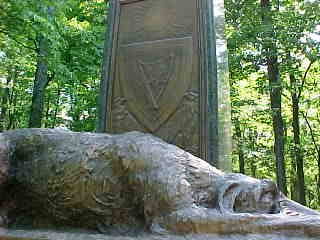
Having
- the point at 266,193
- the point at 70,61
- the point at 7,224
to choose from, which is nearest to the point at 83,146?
the point at 7,224

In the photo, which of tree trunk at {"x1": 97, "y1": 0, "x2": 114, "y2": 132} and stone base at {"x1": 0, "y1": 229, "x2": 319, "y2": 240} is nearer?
stone base at {"x1": 0, "y1": 229, "x2": 319, "y2": 240}

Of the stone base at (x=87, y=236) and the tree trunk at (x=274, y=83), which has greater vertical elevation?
the tree trunk at (x=274, y=83)

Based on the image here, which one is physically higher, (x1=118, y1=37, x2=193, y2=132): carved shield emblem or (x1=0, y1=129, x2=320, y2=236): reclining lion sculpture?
(x1=118, y1=37, x2=193, y2=132): carved shield emblem

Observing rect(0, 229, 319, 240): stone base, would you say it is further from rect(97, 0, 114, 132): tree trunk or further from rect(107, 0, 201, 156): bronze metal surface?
rect(97, 0, 114, 132): tree trunk

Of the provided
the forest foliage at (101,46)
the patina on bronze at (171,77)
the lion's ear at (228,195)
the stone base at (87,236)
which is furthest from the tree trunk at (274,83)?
the stone base at (87,236)

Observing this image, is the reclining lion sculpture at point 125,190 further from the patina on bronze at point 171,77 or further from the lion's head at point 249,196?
the patina on bronze at point 171,77

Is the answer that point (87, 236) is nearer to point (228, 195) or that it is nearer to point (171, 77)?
point (228, 195)

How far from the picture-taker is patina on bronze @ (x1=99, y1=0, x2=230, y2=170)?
14.8 ft

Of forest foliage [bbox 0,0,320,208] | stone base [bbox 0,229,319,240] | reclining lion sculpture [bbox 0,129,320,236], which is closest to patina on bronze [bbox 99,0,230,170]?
reclining lion sculpture [bbox 0,129,320,236]

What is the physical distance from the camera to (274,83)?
1170cm

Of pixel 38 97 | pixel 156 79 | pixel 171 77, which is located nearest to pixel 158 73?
pixel 156 79

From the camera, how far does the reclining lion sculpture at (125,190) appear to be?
96.0 inches

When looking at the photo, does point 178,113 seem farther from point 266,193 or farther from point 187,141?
point 266,193

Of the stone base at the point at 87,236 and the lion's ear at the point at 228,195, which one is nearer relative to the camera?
the stone base at the point at 87,236
